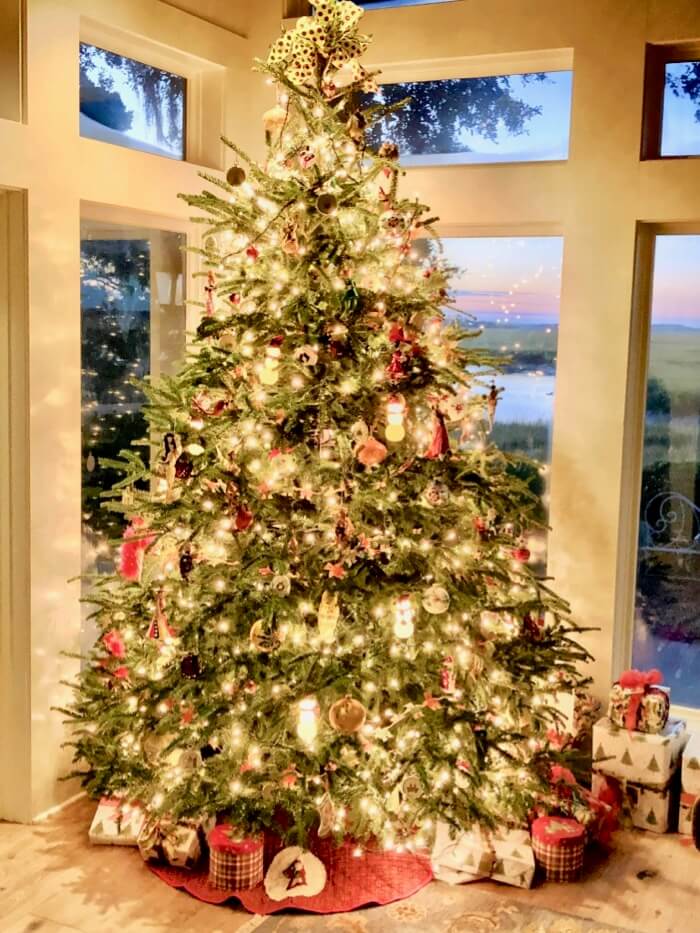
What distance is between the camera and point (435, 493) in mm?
3344

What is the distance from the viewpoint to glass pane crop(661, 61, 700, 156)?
13.6ft

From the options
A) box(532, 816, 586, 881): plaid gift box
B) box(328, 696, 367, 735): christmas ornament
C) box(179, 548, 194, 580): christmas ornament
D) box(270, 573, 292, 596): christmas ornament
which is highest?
box(179, 548, 194, 580): christmas ornament

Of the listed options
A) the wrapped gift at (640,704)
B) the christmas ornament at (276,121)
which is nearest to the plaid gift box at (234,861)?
the wrapped gift at (640,704)

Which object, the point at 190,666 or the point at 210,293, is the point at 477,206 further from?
the point at 190,666

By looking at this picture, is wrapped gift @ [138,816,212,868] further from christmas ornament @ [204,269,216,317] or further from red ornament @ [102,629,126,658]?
christmas ornament @ [204,269,216,317]

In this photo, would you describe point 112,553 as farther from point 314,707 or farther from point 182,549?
point 314,707

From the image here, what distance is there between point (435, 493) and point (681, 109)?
1.98m

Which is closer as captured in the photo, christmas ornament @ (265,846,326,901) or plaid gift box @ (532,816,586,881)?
christmas ornament @ (265,846,326,901)

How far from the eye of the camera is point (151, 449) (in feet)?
14.8

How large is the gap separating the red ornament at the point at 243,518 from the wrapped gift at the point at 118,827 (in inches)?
44.8

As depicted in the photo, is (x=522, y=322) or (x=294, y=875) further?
(x=522, y=322)

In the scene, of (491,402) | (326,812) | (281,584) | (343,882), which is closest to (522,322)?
(491,402)

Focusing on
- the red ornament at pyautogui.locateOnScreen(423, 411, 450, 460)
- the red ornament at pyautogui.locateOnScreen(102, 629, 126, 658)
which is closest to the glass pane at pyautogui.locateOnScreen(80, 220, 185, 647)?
the red ornament at pyautogui.locateOnScreen(102, 629, 126, 658)

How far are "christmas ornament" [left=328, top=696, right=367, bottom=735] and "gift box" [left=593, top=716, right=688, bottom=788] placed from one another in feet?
3.75
